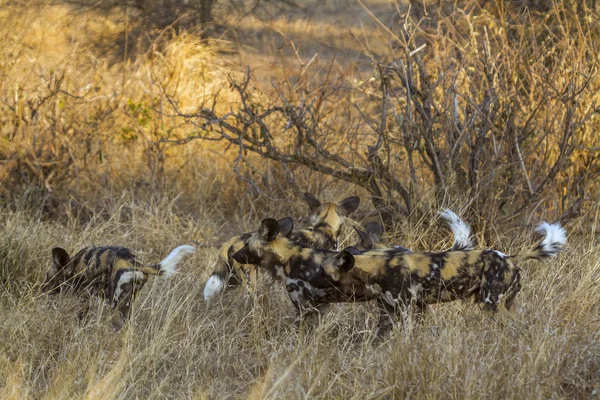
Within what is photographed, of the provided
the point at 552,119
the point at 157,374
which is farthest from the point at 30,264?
the point at 552,119

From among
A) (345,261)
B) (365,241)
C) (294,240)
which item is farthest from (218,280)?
(345,261)

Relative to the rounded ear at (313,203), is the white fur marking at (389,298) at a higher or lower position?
higher

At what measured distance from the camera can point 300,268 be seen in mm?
3729

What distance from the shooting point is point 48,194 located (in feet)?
19.6

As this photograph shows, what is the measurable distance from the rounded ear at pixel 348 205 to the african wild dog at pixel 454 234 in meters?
0.22

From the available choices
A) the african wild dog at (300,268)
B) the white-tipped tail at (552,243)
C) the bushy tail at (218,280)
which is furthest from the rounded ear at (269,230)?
the white-tipped tail at (552,243)

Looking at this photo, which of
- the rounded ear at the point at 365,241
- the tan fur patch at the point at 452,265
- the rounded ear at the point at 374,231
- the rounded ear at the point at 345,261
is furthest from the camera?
the rounded ear at the point at 374,231

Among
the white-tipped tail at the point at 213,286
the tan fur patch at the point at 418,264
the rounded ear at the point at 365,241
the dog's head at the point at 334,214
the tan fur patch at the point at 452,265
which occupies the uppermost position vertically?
the tan fur patch at the point at 418,264

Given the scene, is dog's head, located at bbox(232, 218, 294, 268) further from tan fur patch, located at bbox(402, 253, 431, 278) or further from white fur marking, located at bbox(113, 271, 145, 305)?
tan fur patch, located at bbox(402, 253, 431, 278)

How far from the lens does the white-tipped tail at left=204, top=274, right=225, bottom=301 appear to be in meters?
4.06

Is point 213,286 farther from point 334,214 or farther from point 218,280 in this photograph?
point 334,214

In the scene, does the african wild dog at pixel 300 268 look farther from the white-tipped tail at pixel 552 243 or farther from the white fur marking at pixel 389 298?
the white-tipped tail at pixel 552 243

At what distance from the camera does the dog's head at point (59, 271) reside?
155 inches

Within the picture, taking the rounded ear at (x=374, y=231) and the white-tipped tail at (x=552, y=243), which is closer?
the white-tipped tail at (x=552, y=243)
